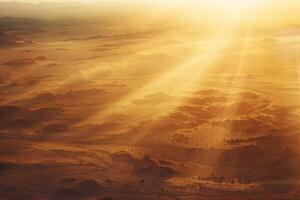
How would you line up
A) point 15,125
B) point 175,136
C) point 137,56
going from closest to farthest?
point 175,136
point 15,125
point 137,56

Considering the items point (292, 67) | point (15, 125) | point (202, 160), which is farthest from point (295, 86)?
point (15, 125)

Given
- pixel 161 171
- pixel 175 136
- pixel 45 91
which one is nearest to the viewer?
pixel 161 171

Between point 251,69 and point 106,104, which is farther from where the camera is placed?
point 251,69

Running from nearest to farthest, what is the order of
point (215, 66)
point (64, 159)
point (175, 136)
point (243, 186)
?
point (243, 186)
point (64, 159)
point (175, 136)
point (215, 66)

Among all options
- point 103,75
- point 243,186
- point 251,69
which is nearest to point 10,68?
point 103,75

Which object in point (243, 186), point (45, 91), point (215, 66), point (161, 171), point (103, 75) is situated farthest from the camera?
point (215, 66)

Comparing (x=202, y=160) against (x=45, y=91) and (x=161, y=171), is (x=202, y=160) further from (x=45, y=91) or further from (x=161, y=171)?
(x=45, y=91)

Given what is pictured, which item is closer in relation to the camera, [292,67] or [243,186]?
[243,186]

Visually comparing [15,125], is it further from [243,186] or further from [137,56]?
[137,56]
